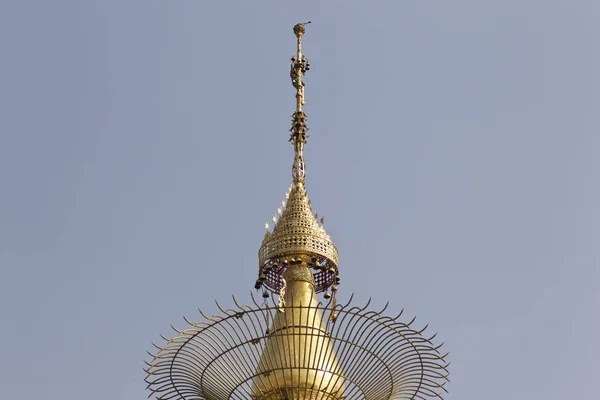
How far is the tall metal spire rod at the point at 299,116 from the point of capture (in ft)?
91.8

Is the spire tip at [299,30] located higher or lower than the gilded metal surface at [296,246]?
higher

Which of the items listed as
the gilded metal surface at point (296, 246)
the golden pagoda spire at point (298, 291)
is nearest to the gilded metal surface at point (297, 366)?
the golden pagoda spire at point (298, 291)

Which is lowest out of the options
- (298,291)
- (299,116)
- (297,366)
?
(297,366)

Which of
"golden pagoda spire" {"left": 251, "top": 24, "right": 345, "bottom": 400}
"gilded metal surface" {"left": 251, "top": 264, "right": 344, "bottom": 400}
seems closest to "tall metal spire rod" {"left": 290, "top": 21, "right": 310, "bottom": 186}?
"golden pagoda spire" {"left": 251, "top": 24, "right": 345, "bottom": 400}

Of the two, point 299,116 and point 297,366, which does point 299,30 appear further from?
point 297,366

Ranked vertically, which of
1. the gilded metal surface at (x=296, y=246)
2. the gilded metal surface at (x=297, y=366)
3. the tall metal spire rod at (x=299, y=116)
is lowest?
the gilded metal surface at (x=297, y=366)

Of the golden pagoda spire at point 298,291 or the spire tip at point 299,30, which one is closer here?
the golden pagoda spire at point 298,291

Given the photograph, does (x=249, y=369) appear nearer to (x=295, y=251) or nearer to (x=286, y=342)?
(x=286, y=342)

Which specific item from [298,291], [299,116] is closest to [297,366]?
[298,291]

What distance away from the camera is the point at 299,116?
28594 mm

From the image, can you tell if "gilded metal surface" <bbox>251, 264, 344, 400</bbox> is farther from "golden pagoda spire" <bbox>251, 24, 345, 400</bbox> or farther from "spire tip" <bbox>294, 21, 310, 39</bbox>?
"spire tip" <bbox>294, 21, 310, 39</bbox>

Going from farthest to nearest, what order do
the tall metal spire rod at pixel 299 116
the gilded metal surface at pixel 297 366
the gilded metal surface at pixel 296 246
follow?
the tall metal spire rod at pixel 299 116
the gilded metal surface at pixel 296 246
the gilded metal surface at pixel 297 366

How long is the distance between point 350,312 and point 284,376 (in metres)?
2.19

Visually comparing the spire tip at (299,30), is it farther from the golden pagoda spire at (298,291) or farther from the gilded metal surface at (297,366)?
the gilded metal surface at (297,366)
